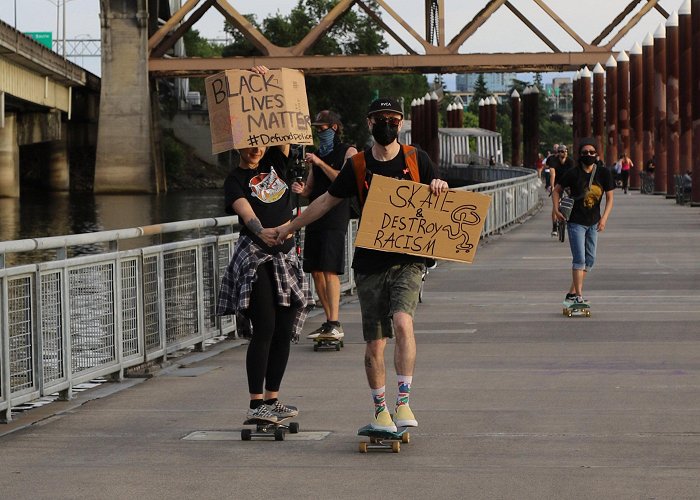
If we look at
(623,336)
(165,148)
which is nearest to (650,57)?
(165,148)

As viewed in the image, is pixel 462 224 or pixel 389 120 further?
pixel 462 224

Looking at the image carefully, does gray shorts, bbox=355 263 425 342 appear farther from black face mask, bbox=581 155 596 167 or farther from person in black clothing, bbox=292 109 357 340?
black face mask, bbox=581 155 596 167

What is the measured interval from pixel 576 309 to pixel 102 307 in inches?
248

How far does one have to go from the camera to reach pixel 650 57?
88.0m

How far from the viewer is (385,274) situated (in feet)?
29.6

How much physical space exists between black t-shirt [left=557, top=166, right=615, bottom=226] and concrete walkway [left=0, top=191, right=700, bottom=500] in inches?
43.0

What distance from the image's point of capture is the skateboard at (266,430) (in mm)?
9148

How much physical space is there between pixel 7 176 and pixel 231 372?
71229mm

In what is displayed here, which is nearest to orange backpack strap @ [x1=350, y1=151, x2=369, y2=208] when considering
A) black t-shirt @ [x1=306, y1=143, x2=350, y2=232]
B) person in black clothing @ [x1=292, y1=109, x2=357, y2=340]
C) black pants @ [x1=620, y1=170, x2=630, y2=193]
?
person in black clothing @ [x1=292, y1=109, x2=357, y2=340]

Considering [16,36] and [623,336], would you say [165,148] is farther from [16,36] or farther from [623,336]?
[623,336]

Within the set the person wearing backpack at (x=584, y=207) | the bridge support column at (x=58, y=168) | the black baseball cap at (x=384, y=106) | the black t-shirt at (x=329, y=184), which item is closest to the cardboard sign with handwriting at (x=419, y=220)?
the black baseball cap at (x=384, y=106)

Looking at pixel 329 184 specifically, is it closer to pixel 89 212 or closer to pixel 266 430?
pixel 266 430

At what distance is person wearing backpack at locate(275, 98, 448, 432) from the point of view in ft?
28.9

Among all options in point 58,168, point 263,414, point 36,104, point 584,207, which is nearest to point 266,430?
point 263,414
